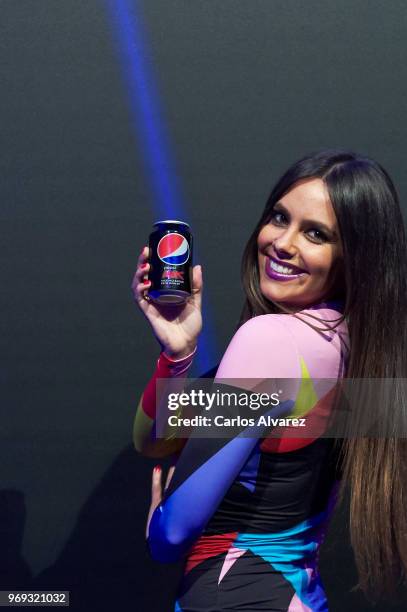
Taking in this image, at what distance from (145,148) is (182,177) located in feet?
0.41

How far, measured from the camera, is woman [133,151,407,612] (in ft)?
3.23

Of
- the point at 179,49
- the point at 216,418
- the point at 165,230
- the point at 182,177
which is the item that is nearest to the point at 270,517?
the point at 216,418

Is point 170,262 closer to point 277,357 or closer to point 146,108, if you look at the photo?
point 277,357

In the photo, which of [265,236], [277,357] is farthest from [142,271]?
[277,357]

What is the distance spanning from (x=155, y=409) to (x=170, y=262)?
28cm

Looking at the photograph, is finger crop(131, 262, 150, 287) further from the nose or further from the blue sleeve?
the blue sleeve

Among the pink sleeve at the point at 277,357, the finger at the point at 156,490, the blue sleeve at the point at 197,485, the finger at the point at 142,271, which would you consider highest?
the finger at the point at 142,271

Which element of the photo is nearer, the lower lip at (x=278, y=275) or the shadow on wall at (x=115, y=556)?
the lower lip at (x=278, y=275)

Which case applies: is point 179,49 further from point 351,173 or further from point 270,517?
point 270,517

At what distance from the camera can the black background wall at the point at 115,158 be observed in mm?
1892

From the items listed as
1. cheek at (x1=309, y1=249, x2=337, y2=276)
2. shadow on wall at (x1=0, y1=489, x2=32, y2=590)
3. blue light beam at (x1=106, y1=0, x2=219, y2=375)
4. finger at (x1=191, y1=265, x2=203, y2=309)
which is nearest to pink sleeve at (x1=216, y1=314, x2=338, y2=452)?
cheek at (x1=309, y1=249, x2=337, y2=276)

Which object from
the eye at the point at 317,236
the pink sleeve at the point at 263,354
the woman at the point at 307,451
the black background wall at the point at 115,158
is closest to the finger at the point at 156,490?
the woman at the point at 307,451

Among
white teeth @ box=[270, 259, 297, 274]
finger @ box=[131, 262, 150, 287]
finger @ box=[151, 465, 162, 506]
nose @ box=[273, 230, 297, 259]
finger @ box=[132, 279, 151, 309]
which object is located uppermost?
nose @ box=[273, 230, 297, 259]

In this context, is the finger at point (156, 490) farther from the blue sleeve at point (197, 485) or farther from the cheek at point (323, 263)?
the cheek at point (323, 263)
